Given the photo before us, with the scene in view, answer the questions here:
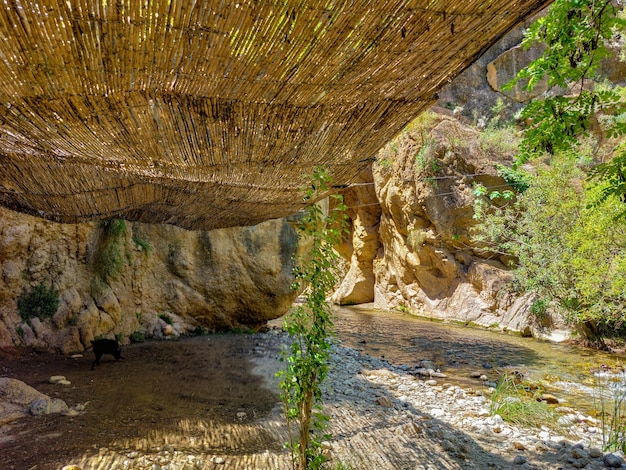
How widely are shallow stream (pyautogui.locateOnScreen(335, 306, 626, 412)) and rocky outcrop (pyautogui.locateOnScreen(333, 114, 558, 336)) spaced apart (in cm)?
164

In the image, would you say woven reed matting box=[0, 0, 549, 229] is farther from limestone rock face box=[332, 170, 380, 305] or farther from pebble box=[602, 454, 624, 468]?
limestone rock face box=[332, 170, 380, 305]

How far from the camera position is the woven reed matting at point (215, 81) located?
4.18 ft

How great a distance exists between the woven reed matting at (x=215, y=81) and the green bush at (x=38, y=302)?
3.44m

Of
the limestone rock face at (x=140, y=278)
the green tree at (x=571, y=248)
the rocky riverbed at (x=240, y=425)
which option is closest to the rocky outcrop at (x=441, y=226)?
the green tree at (x=571, y=248)

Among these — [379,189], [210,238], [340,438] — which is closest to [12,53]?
[340,438]

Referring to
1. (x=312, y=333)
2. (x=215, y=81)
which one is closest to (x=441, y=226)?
(x=312, y=333)

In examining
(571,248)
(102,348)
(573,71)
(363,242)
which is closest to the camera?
(573,71)

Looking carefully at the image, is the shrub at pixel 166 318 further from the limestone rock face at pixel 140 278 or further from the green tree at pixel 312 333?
the green tree at pixel 312 333

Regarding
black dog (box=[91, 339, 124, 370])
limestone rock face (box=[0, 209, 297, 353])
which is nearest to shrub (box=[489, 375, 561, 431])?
limestone rock face (box=[0, 209, 297, 353])

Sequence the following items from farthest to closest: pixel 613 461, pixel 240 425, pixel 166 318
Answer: pixel 166 318, pixel 240 425, pixel 613 461

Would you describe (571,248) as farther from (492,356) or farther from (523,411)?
(523,411)

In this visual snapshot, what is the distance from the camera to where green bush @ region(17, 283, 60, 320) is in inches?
211

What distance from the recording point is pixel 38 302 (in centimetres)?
553

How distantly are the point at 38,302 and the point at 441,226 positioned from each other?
12.2 metres
